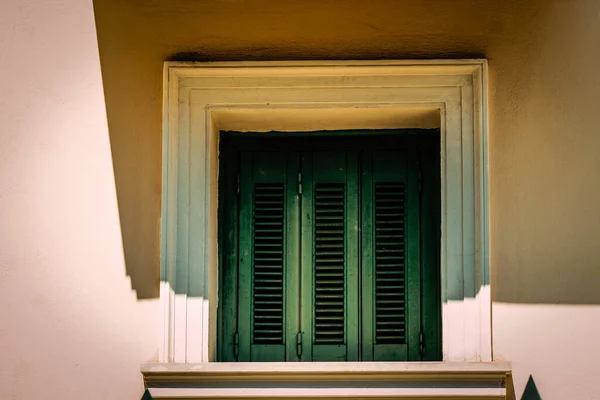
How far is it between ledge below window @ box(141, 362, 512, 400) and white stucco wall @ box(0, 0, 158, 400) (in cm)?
25

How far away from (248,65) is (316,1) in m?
0.52

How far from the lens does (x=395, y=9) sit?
453cm

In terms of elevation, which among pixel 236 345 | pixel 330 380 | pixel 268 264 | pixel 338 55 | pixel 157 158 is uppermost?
pixel 338 55

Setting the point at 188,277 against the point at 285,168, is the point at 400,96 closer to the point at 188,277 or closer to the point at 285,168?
the point at 285,168

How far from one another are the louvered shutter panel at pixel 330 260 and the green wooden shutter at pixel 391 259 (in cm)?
7

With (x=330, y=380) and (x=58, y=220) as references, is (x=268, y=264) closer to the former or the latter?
(x=330, y=380)

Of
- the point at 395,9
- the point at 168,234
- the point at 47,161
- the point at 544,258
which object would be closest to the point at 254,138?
the point at 168,234

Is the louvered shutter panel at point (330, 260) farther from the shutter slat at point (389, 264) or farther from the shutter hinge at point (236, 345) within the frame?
the shutter hinge at point (236, 345)

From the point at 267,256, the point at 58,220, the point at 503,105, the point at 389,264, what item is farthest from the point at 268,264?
the point at 503,105

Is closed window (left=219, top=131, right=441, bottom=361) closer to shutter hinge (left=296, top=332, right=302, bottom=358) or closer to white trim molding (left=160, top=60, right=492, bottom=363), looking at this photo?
shutter hinge (left=296, top=332, right=302, bottom=358)

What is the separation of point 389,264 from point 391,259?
0.03 meters

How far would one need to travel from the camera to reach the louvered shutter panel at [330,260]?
15.7ft

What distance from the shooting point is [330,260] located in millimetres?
4809

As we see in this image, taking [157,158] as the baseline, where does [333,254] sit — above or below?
below
